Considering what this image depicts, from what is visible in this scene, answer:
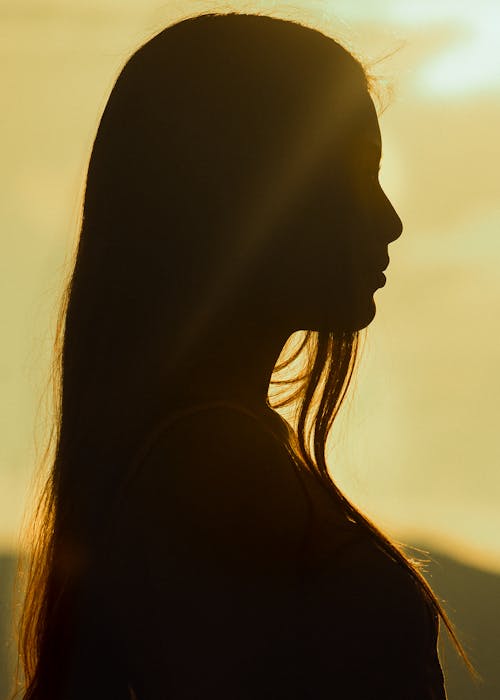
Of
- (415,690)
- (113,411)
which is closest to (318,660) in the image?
(415,690)

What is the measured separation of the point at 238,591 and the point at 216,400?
1.67 feet

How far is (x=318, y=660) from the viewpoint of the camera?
7.57 ft

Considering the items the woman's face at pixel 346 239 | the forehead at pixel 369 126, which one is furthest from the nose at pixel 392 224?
the forehead at pixel 369 126

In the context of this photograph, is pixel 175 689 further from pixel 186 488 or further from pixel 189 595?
pixel 186 488

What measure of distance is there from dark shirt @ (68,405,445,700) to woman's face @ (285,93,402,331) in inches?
18.2

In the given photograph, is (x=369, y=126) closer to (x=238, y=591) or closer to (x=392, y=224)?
(x=392, y=224)

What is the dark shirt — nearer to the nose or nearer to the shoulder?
the shoulder

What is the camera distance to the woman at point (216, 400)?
2342mm

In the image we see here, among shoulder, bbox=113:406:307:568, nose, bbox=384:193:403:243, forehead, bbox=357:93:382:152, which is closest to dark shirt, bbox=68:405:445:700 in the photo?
shoulder, bbox=113:406:307:568

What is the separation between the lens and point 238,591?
235 cm

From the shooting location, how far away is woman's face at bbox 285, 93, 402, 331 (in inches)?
106

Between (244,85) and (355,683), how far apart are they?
4.89ft

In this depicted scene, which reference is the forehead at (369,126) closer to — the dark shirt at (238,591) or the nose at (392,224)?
the nose at (392,224)

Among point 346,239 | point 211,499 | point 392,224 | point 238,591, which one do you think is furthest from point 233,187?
point 238,591
